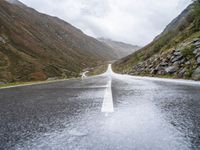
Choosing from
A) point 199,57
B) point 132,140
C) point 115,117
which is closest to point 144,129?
point 132,140

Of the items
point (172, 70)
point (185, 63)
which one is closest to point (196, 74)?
point (185, 63)

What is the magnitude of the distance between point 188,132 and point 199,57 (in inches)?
899

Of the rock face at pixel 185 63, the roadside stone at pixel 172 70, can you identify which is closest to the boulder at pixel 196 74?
the rock face at pixel 185 63

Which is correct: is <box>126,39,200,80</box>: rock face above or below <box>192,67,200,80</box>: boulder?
above

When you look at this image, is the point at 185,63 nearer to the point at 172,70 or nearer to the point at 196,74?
the point at 172,70

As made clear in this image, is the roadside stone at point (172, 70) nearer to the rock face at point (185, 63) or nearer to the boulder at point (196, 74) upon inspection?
the rock face at point (185, 63)

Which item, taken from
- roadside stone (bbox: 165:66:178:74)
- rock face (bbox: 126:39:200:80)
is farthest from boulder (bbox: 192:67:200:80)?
roadside stone (bbox: 165:66:178:74)

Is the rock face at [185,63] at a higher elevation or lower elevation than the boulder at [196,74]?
higher

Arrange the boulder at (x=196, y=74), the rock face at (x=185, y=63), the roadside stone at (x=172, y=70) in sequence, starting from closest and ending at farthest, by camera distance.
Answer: the boulder at (x=196, y=74), the rock face at (x=185, y=63), the roadside stone at (x=172, y=70)

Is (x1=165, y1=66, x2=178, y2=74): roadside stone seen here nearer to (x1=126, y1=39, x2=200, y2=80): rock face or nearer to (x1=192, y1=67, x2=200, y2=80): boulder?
(x1=126, y1=39, x2=200, y2=80): rock face

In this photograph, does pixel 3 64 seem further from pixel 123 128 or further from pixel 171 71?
pixel 123 128

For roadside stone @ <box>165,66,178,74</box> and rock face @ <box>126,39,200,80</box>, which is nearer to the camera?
rock face @ <box>126,39,200,80</box>

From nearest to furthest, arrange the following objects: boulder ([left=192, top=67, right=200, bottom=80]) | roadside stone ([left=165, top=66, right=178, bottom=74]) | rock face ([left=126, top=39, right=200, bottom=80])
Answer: boulder ([left=192, top=67, right=200, bottom=80]) < rock face ([left=126, top=39, right=200, bottom=80]) < roadside stone ([left=165, top=66, right=178, bottom=74])

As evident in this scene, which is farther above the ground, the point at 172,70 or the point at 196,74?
the point at 172,70
